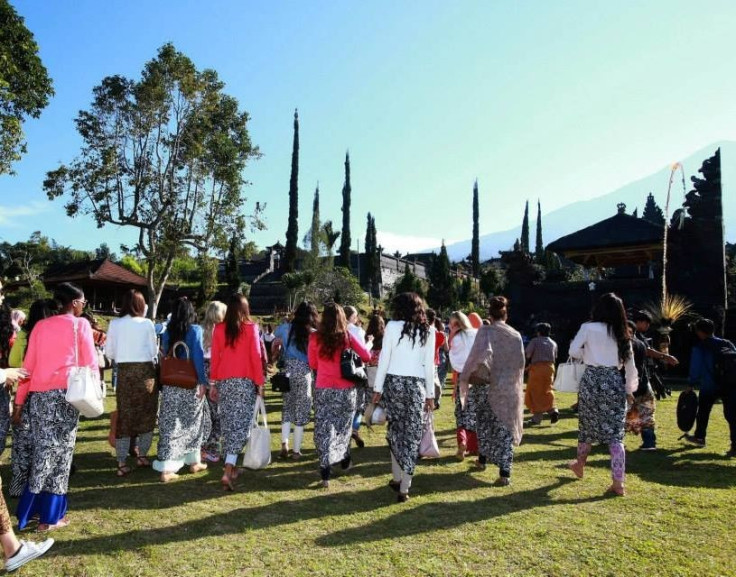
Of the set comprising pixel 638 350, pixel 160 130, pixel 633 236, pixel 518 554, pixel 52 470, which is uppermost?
pixel 160 130

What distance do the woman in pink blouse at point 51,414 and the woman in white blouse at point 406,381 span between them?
2.56 meters

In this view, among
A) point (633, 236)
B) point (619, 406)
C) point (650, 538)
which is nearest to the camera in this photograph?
point (650, 538)

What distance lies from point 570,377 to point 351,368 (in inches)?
91.7

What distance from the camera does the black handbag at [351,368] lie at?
5582mm

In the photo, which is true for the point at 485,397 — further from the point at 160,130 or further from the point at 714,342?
the point at 160,130

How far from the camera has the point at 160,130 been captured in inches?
862

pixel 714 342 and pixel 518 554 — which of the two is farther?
pixel 714 342

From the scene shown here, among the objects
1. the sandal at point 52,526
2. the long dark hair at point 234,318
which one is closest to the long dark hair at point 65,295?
the long dark hair at point 234,318

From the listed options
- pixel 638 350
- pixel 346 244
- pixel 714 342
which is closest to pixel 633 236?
pixel 714 342

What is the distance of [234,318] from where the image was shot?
5.53 m

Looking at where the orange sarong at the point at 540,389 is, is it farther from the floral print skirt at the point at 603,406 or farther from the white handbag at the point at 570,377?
the floral print skirt at the point at 603,406

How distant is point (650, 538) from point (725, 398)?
12.6 ft

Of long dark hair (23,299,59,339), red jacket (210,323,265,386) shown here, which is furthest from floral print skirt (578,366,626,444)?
long dark hair (23,299,59,339)

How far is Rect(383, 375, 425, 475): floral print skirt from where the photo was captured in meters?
5.08
